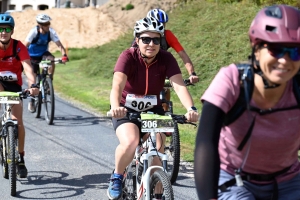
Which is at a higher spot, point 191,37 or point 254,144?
point 254,144

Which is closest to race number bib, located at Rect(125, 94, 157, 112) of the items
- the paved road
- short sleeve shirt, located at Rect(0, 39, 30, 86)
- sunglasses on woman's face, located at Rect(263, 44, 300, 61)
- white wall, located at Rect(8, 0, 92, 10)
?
the paved road

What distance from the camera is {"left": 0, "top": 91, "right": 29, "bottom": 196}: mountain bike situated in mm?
7121

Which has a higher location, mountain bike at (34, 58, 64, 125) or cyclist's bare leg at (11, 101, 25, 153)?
cyclist's bare leg at (11, 101, 25, 153)

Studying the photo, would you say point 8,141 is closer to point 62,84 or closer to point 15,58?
point 15,58

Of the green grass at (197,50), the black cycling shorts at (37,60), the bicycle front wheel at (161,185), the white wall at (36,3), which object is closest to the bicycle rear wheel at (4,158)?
the bicycle front wheel at (161,185)

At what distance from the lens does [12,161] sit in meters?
7.16

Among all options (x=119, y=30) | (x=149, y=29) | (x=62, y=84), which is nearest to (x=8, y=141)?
(x=149, y=29)

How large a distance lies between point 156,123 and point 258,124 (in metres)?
2.45

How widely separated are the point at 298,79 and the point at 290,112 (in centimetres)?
19

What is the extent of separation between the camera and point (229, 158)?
3090 mm

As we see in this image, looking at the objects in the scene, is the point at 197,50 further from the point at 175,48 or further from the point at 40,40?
the point at 175,48

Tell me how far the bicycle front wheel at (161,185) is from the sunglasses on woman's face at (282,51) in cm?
220

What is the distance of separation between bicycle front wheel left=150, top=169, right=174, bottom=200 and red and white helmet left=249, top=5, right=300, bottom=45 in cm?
216

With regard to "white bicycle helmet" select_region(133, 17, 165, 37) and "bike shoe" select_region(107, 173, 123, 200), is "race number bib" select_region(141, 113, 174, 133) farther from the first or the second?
"white bicycle helmet" select_region(133, 17, 165, 37)
